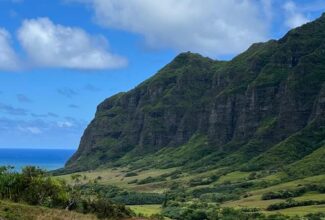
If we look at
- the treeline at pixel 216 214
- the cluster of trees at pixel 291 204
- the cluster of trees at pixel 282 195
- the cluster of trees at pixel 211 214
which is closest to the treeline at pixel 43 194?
the cluster of trees at pixel 211 214

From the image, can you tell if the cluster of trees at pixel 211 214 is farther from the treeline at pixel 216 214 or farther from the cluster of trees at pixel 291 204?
the cluster of trees at pixel 291 204

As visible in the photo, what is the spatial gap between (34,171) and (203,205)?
3396 inches

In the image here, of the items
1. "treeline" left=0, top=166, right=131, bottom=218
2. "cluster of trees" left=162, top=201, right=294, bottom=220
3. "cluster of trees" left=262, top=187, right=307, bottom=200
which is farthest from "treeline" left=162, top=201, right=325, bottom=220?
"treeline" left=0, top=166, right=131, bottom=218

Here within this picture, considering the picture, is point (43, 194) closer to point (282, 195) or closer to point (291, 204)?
point (291, 204)

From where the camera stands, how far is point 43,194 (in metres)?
99.4

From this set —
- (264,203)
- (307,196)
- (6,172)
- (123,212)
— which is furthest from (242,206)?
(6,172)

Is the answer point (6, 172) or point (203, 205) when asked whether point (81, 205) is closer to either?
point (6, 172)

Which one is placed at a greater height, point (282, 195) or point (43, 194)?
point (282, 195)

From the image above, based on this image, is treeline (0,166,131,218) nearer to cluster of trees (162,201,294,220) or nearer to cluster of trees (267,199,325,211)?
cluster of trees (162,201,294,220)

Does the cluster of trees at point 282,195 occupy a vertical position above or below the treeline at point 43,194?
above

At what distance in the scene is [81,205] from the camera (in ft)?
343

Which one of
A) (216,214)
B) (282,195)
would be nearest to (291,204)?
(282,195)

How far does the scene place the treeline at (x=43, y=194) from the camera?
97.6 m

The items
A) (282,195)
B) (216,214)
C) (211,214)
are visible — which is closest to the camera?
(216,214)
